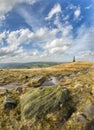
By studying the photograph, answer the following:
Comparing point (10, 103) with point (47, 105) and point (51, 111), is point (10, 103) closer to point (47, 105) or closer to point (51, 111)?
point (47, 105)

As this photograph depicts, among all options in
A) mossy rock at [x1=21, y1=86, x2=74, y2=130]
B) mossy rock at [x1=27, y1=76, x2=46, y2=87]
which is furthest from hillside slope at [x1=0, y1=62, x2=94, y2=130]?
mossy rock at [x1=27, y1=76, x2=46, y2=87]

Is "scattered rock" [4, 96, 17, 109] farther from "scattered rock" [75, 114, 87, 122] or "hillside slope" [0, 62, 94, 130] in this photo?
"scattered rock" [75, 114, 87, 122]

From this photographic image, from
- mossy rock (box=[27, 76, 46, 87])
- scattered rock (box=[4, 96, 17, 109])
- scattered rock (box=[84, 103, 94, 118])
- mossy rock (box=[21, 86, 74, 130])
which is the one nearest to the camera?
mossy rock (box=[21, 86, 74, 130])

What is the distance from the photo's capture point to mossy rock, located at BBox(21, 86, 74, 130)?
22.2 metres

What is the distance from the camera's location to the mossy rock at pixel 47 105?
22.2 m

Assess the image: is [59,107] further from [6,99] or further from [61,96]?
[6,99]

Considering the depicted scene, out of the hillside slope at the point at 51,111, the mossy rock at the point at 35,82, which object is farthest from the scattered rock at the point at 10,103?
the mossy rock at the point at 35,82

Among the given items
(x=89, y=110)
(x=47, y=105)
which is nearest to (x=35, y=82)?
(x=47, y=105)

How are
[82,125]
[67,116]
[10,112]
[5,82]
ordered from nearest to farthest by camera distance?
[82,125] < [67,116] < [10,112] < [5,82]

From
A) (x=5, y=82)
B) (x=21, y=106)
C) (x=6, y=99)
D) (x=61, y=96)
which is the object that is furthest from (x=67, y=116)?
(x=5, y=82)

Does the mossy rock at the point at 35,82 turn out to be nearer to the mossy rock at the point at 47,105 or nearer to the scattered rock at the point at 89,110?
the mossy rock at the point at 47,105

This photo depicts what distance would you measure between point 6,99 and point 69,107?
8067mm

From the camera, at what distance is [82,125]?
69.3ft

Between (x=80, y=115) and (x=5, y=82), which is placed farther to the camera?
(x=5, y=82)
